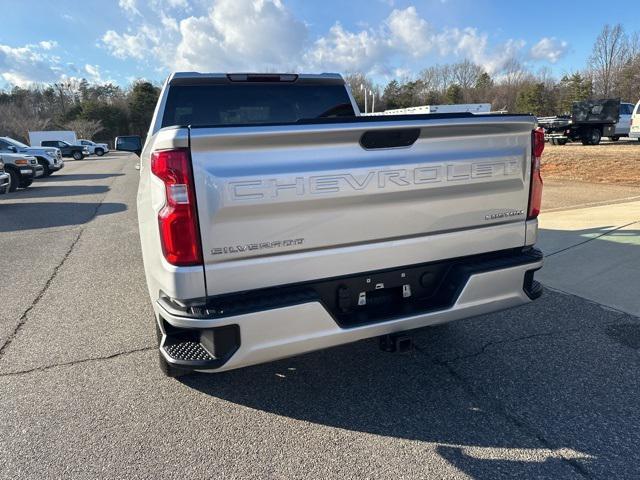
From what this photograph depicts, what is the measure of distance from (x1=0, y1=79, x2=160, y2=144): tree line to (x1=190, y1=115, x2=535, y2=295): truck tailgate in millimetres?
78181

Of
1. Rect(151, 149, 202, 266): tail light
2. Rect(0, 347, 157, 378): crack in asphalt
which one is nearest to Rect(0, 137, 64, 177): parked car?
Rect(0, 347, 157, 378): crack in asphalt

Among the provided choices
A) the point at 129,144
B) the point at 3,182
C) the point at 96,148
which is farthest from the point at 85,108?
the point at 129,144

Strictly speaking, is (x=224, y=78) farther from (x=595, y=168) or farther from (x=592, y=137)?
(x=592, y=137)

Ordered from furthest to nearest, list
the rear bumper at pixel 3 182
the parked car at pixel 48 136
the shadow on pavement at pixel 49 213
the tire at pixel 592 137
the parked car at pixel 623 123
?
the parked car at pixel 48 136, the parked car at pixel 623 123, the tire at pixel 592 137, the rear bumper at pixel 3 182, the shadow on pavement at pixel 49 213

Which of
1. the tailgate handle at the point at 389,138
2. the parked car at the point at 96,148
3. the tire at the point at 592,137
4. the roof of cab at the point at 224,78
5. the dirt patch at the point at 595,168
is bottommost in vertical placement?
the parked car at the point at 96,148

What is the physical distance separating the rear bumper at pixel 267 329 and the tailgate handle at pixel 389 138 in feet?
2.97

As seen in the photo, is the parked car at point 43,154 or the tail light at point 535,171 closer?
the tail light at point 535,171

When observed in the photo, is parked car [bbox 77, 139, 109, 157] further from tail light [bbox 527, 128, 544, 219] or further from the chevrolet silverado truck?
tail light [bbox 527, 128, 544, 219]

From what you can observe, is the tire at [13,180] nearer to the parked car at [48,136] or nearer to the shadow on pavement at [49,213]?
the shadow on pavement at [49,213]

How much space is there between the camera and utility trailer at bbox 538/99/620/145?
24828 mm

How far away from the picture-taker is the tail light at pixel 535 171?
3.00 metres

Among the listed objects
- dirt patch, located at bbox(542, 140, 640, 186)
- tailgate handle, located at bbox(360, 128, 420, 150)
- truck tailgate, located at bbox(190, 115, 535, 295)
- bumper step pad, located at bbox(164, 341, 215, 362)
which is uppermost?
tailgate handle, located at bbox(360, 128, 420, 150)

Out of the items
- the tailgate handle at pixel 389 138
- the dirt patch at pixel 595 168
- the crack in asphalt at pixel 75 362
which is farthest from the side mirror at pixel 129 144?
the dirt patch at pixel 595 168

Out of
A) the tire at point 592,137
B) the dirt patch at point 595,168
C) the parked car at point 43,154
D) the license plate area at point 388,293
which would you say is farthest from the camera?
the tire at point 592,137
